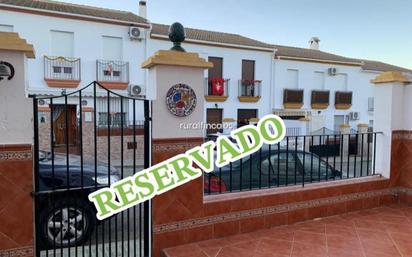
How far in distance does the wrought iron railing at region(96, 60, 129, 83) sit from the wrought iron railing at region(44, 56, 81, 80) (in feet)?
2.92

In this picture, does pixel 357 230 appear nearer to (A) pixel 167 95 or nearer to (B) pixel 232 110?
(A) pixel 167 95

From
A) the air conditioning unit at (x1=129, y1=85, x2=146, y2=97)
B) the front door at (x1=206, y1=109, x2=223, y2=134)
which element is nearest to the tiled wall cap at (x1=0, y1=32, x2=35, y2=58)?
the air conditioning unit at (x1=129, y1=85, x2=146, y2=97)

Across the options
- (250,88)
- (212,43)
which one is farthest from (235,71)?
(212,43)

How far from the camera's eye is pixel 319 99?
64.8 feet

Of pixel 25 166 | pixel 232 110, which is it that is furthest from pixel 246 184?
pixel 232 110

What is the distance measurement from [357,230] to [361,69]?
2027cm

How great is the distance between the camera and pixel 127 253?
3.18 m

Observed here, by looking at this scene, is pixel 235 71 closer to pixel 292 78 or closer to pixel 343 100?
pixel 292 78

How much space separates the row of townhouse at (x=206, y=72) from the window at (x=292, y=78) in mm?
60

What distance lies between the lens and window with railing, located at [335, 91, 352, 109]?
20.3m

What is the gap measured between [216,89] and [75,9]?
25.9 ft

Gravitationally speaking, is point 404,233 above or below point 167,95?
below

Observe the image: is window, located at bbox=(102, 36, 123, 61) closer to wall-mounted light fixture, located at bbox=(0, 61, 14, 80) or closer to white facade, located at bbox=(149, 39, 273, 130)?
white facade, located at bbox=(149, 39, 273, 130)

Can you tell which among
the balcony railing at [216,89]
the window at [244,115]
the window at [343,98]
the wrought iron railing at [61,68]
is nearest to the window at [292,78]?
the window at [244,115]
